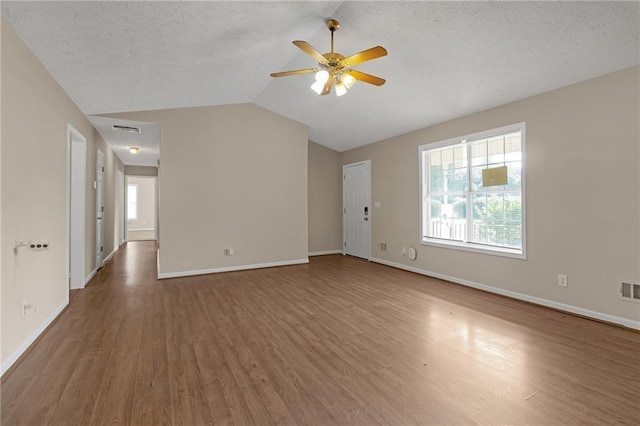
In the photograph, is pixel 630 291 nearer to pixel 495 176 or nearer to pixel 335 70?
pixel 495 176

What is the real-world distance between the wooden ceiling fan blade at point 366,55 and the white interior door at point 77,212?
149 inches

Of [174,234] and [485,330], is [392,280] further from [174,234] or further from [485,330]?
[174,234]

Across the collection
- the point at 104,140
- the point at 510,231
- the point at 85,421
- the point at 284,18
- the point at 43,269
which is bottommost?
the point at 85,421

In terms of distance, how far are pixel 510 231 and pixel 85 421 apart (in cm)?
449

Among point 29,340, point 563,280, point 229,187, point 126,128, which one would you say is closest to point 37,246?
point 29,340

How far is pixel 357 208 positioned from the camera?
681 centimetres

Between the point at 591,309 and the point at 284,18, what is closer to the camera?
the point at 284,18

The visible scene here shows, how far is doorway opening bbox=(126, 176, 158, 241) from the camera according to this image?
11387 millimetres

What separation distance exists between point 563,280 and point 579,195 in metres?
0.95

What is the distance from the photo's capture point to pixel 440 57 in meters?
3.21

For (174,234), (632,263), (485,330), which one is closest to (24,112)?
(174,234)

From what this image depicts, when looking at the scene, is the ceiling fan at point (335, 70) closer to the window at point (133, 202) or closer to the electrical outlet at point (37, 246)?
the electrical outlet at point (37, 246)

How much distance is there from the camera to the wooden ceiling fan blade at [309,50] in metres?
2.46

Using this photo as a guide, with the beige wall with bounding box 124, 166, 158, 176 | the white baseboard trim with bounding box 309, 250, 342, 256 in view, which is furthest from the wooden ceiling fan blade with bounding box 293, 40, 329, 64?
the beige wall with bounding box 124, 166, 158, 176
